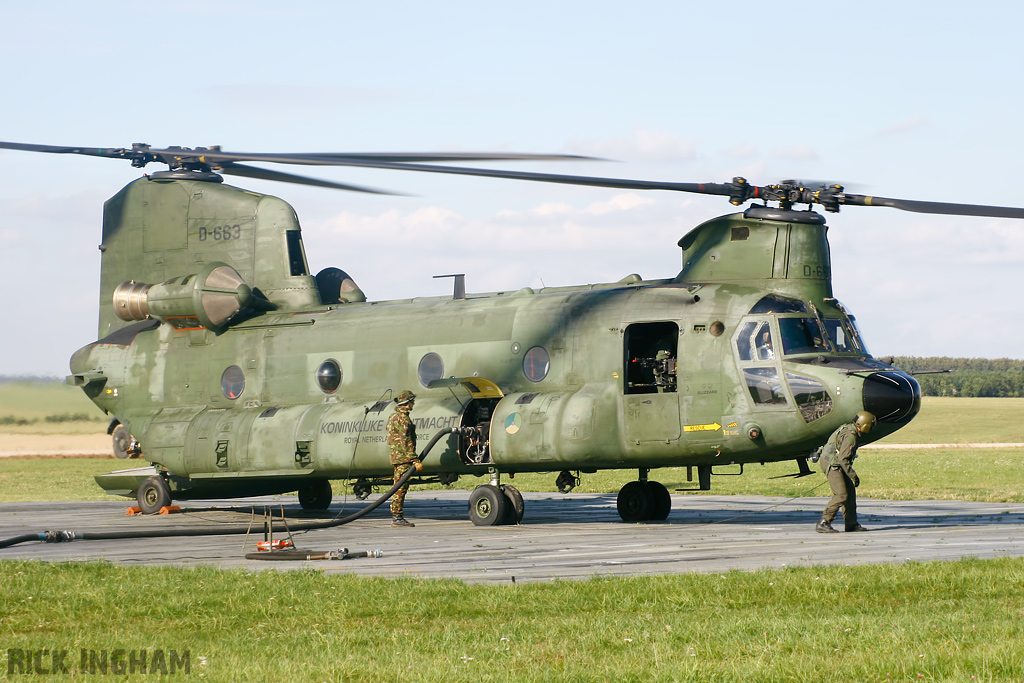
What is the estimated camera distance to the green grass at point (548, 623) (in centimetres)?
815

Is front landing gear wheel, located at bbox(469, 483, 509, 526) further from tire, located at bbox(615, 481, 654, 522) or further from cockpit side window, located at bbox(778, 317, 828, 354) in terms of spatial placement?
cockpit side window, located at bbox(778, 317, 828, 354)

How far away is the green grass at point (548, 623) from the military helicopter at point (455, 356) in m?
6.03

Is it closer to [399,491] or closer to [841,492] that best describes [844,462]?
[841,492]

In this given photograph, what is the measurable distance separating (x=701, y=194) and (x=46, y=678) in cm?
1293

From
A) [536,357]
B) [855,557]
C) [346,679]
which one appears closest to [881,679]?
[346,679]

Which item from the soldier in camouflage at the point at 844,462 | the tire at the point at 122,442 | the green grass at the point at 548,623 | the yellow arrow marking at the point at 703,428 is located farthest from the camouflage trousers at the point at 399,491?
the tire at the point at 122,442

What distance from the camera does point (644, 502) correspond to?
2134cm

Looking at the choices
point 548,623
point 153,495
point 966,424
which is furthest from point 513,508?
point 966,424

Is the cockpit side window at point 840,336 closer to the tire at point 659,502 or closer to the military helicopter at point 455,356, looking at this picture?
the military helicopter at point 455,356

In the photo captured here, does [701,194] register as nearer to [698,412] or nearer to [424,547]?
[698,412]

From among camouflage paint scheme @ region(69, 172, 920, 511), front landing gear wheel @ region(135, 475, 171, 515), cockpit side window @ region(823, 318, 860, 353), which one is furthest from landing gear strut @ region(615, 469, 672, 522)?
front landing gear wheel @ region(135, 475, 171, 515)

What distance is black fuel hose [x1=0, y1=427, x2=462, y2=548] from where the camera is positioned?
55.5 ft

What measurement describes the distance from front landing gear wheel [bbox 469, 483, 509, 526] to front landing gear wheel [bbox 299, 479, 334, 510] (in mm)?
5903

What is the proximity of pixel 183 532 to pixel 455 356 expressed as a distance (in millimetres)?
5771
